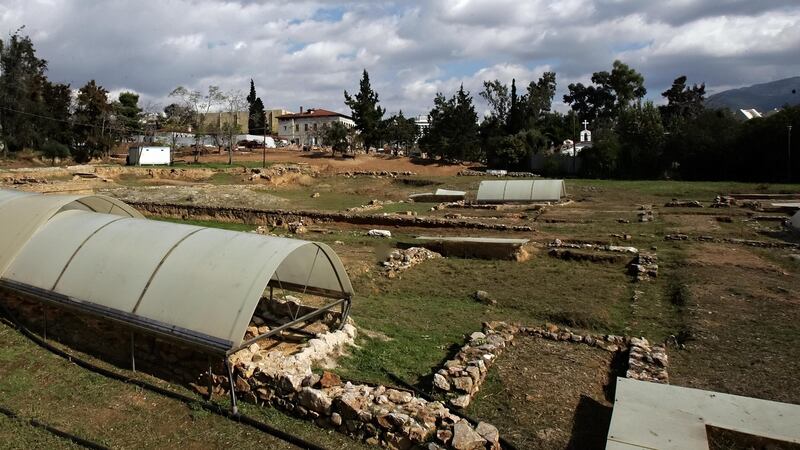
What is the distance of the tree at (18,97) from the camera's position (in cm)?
5341

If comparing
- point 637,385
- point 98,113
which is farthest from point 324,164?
point 637,385

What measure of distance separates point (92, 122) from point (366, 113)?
30.5m

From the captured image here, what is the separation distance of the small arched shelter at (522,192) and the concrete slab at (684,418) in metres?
27.1

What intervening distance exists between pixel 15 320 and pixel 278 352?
5184 millimetres

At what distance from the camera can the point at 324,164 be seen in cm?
5938

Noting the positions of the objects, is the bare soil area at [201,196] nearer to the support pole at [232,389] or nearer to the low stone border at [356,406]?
the low stone border at [356,406]

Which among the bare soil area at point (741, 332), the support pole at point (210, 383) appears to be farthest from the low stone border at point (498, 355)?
the support pole at point (210, 383)

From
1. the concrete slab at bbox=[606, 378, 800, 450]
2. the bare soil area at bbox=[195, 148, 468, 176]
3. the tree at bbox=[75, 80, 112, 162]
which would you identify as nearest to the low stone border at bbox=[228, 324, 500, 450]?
the concrete slab at bbox=[606, 378, 800, 450]

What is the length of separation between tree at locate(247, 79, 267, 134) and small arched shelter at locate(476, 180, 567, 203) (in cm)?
6548

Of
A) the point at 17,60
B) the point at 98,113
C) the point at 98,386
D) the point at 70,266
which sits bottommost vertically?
the point at 98,386

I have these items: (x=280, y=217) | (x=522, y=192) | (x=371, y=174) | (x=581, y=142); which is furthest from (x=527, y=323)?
(x=581, y=142)

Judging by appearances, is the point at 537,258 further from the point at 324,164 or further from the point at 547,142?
the point at 547,142

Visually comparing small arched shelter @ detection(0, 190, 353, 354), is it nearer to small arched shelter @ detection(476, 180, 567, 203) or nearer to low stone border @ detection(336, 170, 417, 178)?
small arched shelter @ detection(476, 180, 567, 203)

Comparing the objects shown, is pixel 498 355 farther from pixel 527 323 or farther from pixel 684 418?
pixel 684 418
